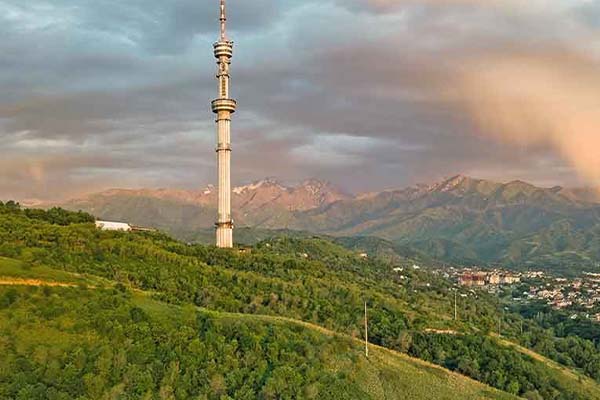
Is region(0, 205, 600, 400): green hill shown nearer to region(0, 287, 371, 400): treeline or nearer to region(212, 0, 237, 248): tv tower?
region(0, 287, 371, 400): treeline

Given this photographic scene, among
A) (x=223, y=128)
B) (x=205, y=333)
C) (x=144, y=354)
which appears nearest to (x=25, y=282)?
(x=144, y=354)

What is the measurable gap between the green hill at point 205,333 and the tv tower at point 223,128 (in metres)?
29.9

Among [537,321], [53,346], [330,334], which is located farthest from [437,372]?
[537,321]

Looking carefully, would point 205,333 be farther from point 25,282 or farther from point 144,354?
point 25,282

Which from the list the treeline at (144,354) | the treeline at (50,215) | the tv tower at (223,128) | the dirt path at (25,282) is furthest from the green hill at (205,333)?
the tv tower at (223,128)

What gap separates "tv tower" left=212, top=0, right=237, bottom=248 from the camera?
137375mm

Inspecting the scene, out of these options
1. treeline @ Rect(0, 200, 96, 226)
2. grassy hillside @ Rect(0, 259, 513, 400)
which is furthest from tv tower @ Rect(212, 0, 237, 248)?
grassy hillside @ Rect(0, 259, 513, 400)

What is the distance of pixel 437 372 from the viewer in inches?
2628

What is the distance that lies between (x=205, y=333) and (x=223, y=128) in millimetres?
85653

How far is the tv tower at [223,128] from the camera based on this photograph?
13738 centimetres

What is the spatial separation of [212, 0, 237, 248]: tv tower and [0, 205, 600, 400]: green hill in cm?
2994

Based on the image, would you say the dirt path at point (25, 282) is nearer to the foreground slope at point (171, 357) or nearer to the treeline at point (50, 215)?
the foreground slope at point (171, 357)

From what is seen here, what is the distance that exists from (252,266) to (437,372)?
5185cm

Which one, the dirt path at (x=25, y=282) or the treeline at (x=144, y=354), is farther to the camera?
the dirt path at (x=25, y=282)
